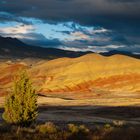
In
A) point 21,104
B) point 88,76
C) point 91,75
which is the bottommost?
point 21,104

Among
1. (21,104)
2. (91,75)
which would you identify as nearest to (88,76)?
(91,75)

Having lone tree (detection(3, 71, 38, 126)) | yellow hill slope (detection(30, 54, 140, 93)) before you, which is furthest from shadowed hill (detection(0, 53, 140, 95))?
lone tree (detection(3, 71, 38, 126))

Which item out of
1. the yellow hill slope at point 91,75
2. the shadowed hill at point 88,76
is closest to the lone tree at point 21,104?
the yellow hill slope at point 91,75

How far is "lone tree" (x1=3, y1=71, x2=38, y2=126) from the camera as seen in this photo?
1068 inches

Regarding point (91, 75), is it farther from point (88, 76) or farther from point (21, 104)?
point (21, 104)

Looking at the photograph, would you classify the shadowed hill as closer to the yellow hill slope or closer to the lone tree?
the yellow hill slope

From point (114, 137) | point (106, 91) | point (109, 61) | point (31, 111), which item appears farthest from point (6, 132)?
point (109, 61)

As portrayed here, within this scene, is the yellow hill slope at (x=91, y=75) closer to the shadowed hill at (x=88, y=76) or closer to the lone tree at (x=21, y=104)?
the shadowed hill at (x=88, y=76)

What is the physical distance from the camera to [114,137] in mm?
19516

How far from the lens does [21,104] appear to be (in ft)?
89.2

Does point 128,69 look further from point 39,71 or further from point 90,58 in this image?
point 39,71

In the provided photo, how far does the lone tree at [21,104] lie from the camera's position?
2712 centimetres

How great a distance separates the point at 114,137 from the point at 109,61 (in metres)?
115

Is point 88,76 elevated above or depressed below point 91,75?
below
